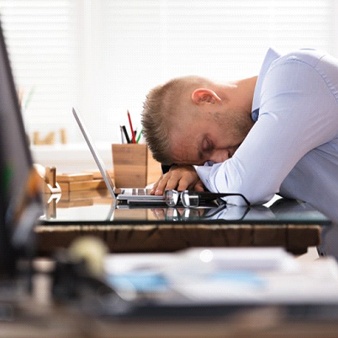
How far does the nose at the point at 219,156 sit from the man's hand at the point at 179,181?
0.19 feet

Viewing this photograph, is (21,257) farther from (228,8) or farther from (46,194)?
(228,8)

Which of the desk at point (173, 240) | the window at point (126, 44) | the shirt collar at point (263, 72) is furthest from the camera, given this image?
the window at point (126, 44)

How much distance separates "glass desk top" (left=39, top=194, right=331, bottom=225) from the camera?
1451 mm

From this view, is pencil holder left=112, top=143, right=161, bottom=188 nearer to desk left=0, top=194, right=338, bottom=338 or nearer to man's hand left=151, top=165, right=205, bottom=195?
man's hand left=151, top=165, right=205, bottom=195

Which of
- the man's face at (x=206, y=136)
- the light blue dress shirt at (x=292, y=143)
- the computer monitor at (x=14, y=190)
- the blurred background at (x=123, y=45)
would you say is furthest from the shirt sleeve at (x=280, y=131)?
the blurred background at (x=123, y=45)

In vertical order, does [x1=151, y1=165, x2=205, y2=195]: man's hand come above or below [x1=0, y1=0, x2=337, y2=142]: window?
above

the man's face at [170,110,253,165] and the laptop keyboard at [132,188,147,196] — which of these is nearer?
the laptop keyboard at [132,188,147,196]

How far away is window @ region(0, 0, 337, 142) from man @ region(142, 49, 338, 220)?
1.98 metres

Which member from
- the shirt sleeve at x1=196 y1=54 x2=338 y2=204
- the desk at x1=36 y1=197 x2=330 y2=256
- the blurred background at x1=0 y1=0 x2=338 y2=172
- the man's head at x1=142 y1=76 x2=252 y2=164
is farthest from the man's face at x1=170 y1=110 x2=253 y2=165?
the blurred background at x1=0 y1=0 x2=338 y2=172

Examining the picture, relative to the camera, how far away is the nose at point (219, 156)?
2252 mm

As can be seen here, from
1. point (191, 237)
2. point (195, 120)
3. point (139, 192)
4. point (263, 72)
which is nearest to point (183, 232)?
Result: point (191, 237)

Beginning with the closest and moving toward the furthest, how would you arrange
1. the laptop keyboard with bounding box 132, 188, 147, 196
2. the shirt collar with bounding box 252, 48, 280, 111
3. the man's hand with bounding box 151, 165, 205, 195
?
the laptop keyboard with bounding box 132, 188, 147, 196, the man's hand with bounding box 151, 165, 205, 195, the shirt collar with bounding box 252, 48, 280, 111

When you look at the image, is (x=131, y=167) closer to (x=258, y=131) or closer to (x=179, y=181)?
(x=179, y=181)

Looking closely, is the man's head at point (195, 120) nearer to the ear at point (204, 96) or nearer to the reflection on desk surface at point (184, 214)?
the ear at point (204, 96)
